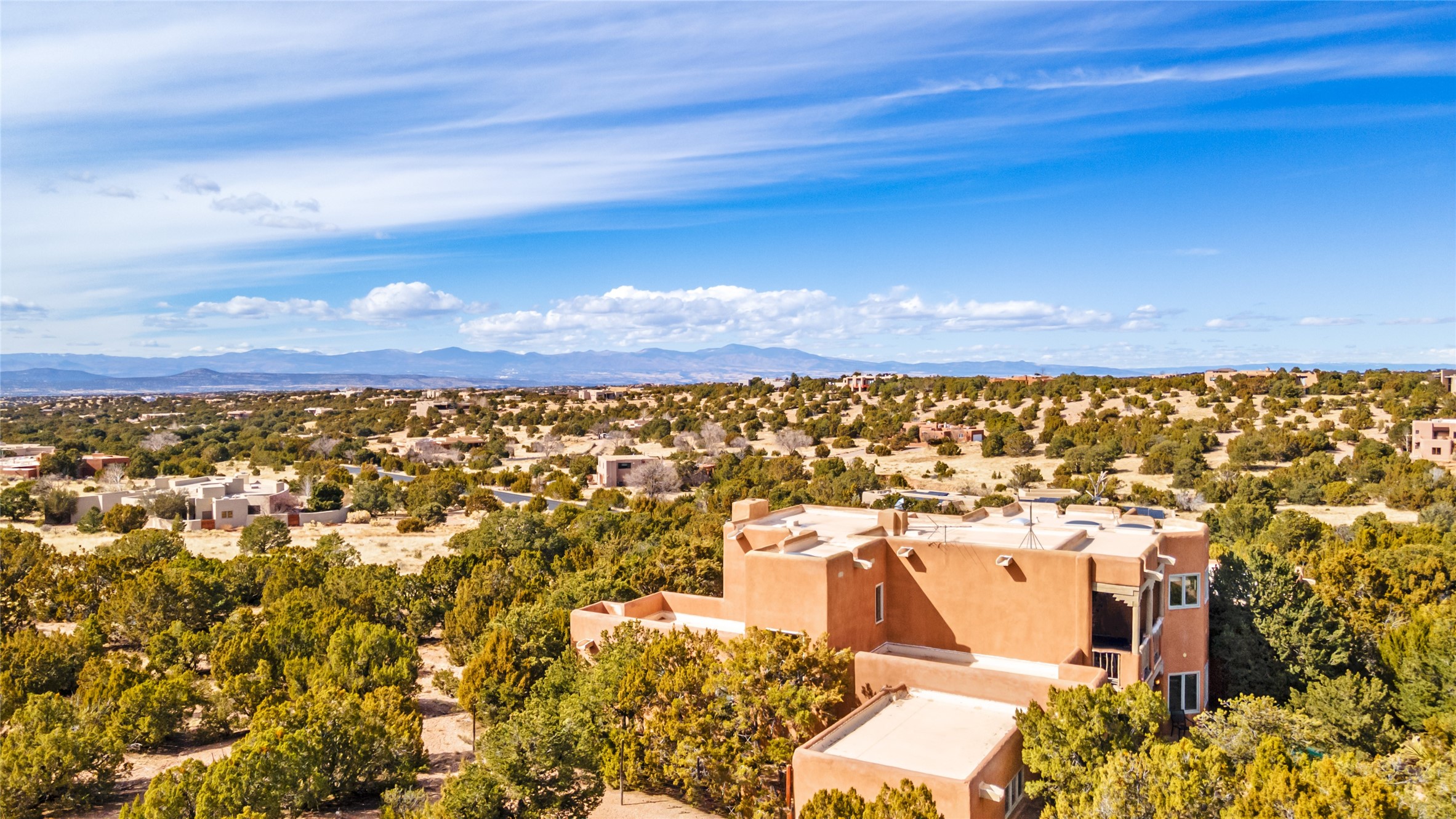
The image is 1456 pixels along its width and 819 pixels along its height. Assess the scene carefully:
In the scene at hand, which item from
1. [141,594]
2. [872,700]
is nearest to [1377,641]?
[872,700]

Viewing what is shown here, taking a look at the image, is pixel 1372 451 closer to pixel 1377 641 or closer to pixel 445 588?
pixel 1377 641

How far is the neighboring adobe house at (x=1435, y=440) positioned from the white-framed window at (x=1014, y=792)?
53.9 metres

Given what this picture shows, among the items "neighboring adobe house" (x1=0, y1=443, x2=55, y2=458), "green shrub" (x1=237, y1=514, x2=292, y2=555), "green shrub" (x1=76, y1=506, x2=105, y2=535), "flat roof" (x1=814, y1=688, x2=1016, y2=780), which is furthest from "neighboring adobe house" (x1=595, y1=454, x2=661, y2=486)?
"flat roof" (x1=814, y1=688, x2=1016, y2=780)

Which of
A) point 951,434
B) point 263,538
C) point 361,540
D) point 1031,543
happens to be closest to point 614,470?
point 361,540

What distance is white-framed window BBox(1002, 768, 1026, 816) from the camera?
1585 cm

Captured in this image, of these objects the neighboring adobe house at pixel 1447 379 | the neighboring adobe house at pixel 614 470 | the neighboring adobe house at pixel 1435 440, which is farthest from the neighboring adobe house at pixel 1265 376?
the neighboring adobe house at pixel 614 470

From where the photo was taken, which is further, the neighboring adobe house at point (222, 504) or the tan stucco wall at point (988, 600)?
the neighboring adobe house at point (222, 504)

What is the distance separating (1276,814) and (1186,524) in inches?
465

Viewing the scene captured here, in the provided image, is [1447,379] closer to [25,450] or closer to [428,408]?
[428,408]

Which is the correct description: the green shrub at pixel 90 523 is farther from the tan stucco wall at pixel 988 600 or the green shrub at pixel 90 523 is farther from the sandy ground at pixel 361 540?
the tan stucco wall at pixel 988 600

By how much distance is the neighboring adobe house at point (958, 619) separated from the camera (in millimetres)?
16359

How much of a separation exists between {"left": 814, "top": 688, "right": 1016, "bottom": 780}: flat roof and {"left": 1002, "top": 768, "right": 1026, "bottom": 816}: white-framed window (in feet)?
2.37

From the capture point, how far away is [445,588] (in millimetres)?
32188

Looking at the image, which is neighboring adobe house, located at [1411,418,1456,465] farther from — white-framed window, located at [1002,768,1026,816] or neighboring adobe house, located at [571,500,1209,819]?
white-framed window, located at [1002,768,1026,816]
